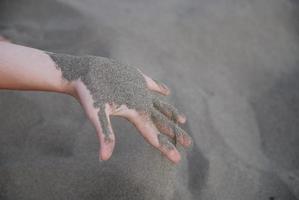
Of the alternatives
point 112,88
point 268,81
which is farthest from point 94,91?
point 268,81

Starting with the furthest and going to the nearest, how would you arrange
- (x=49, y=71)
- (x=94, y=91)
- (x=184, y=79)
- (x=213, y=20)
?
(x=213, y=20), (x=184, y=79), (x=49, y=71), (x=94, y=91)

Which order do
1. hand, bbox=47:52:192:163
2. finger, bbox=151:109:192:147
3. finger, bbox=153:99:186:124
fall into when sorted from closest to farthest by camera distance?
hand, bbox=47:52:192:163, finger, bbox=151:109:192:147, finger, bbox=153:99:186:124

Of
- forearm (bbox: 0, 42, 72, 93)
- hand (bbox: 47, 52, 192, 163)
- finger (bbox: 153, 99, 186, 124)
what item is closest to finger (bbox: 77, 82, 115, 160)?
hand (bbox: 47, 52, 192, 163)

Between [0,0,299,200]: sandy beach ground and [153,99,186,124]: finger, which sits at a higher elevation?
[153,99,186,124]: finger

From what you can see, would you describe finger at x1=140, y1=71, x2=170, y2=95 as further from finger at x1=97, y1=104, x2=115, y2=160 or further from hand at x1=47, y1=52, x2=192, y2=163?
finger at x1=97, y1=104, x2=115, y2=160

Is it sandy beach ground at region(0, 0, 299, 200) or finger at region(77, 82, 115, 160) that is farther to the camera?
sandy beach ground at region(0, 0, 299, 200)

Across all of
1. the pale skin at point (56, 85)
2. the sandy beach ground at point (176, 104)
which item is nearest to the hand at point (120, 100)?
the pale skin at point (56, 85)

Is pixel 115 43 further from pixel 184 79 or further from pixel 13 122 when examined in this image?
pixel 13 122

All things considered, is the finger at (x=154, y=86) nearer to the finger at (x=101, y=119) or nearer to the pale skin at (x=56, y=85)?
the pale skin at (x=56, y=85)
